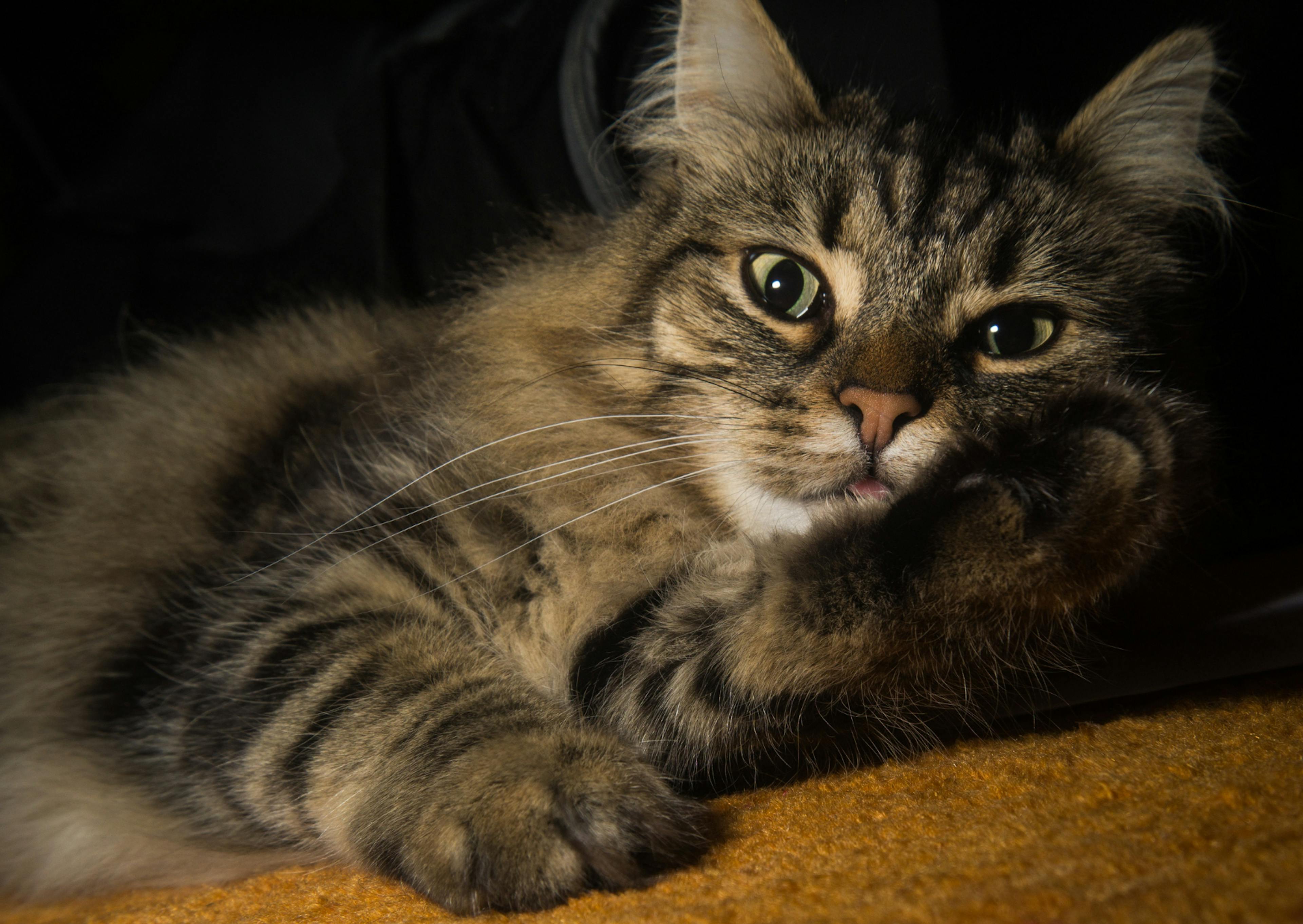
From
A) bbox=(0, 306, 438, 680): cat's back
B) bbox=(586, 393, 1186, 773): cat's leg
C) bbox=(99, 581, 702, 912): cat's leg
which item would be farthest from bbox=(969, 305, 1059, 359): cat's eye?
bbox=(0, 306, 438, 680): cat's back

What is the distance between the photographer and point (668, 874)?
0.76m

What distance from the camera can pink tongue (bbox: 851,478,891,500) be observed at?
2.89ft

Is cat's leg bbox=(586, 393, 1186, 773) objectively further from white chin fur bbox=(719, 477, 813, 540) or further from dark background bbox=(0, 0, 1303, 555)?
dark background bbox=(0, 0, 1303, 555)

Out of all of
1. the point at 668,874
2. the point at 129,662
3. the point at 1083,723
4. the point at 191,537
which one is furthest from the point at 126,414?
the point at 1083,723

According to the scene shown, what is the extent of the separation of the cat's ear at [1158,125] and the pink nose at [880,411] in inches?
20.1

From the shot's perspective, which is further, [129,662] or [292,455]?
[292,455]

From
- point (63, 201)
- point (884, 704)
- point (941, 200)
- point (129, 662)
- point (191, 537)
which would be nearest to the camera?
point (884, 704)

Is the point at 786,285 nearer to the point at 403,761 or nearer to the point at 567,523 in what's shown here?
the point at 567,523

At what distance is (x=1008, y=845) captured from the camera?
709 millimetres

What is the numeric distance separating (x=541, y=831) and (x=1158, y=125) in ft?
3.79

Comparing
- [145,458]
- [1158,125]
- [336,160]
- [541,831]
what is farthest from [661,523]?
[336,160]

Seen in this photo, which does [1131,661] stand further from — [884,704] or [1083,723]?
[884,704]

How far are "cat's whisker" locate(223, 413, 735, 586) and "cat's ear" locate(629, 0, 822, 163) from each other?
1.38ft

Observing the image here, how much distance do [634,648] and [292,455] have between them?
678mm
